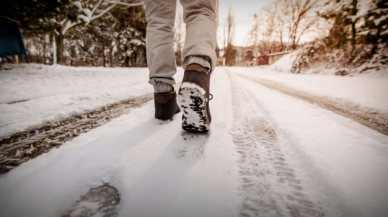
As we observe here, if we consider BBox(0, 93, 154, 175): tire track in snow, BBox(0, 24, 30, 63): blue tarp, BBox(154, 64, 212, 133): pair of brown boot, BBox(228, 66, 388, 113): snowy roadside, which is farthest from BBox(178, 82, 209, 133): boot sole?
BBox(0, 24, 30, 63): blue tarp

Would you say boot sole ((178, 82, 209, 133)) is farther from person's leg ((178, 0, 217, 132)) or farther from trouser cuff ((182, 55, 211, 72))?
trouser cuff ((182, 55, 211, 72))

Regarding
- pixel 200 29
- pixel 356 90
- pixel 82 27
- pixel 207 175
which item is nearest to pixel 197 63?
pixel 200 29

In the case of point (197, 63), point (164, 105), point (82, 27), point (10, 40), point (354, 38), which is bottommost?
point (164, 105)

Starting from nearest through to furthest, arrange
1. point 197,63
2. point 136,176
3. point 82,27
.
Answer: point 136,176, point 197,63, point 82,27

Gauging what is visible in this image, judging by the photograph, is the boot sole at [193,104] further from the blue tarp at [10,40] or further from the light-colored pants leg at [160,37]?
the blue tarp at [10,40]

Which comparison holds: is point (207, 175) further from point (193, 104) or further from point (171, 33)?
point (171, 33)

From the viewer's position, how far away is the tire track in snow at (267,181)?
1.13 ft

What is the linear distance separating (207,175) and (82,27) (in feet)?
50.7

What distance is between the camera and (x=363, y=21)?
389cm

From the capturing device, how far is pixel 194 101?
0.63 m

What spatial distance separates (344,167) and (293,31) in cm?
1547

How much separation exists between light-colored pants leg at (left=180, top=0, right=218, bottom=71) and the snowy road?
0.42 metres

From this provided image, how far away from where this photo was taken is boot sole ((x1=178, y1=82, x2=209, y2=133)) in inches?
24.9

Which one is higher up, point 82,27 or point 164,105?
point 82,27
